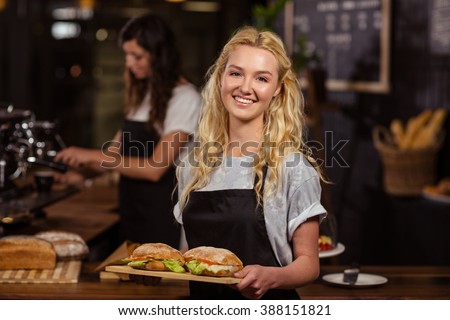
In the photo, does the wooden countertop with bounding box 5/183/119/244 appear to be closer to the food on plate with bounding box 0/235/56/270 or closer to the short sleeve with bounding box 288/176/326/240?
the food on plate with bounding box 0/235/56/270

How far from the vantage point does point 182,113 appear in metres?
3.55

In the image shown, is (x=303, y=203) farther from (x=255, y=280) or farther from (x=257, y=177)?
(x=255, y=280)

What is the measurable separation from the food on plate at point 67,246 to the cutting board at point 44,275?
78 millimetres

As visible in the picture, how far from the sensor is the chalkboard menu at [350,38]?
5402mm

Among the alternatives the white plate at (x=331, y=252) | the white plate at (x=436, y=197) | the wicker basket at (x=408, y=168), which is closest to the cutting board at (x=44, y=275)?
the white plate at (x=331, y=252)

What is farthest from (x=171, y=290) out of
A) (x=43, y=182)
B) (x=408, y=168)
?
(x=408, y=168)

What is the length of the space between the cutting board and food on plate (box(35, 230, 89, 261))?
0.08m

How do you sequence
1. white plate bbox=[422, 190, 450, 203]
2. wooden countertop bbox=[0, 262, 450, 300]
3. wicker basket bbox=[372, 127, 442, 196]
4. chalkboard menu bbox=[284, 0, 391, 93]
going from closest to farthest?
wooden countertop bbox=[0, 262, 450, 300]
white plate bbox=[422, 190, 450, 203]
wicker basket bbox=[372, 127, 442, 196]
chalkboard menu bbox=[284, 0, 391, 93]

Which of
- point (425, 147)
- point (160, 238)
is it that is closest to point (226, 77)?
point (160, 238)

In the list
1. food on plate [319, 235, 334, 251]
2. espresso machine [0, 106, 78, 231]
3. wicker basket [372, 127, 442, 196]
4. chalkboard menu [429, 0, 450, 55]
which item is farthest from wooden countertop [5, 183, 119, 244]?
chalkboard menu [429, 0, 450, 55]

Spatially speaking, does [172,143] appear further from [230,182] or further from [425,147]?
[425,147]

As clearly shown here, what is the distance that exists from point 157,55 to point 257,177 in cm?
148

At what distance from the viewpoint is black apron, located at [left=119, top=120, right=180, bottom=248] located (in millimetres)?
3672
